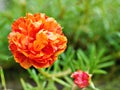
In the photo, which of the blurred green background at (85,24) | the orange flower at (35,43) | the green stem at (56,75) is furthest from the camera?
the blurred green background at (85,24)

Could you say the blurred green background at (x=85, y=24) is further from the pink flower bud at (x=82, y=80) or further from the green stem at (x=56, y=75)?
the pink flower bud at (x=82, y=80)

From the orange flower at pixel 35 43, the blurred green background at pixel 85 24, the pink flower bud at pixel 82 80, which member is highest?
the blurred green background at pixel 85 24

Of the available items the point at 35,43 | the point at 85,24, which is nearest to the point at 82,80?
the point at 35,43

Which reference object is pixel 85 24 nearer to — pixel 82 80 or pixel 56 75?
pixel 56 75

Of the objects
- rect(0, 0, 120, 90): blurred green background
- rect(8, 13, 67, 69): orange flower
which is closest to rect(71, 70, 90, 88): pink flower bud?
rect(8, 13, 67, 69): orange flower

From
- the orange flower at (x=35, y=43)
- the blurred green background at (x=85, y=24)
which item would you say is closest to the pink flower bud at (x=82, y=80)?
the orange flower at (x=35, y=43)

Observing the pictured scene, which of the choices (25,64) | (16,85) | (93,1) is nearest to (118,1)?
(93,1)
